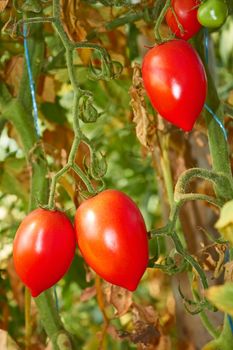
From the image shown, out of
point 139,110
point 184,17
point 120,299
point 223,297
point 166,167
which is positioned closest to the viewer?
point 223,297

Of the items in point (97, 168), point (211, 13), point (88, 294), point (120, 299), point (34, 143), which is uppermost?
point (211, 13)

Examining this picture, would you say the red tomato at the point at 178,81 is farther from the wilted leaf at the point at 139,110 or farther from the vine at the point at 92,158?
the wilted leaf at the point at 139,110

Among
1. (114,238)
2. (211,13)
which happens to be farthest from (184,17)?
(114,238)

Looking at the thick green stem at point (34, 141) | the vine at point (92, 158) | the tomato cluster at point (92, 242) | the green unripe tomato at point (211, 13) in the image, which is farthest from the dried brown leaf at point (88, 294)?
the green unripe tomato at point (211, 13)

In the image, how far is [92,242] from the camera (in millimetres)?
785

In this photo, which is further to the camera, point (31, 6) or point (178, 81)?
point (31, 6)

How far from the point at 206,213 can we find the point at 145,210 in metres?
0.47

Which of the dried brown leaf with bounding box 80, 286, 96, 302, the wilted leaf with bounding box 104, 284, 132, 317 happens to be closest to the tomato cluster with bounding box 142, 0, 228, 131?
the wilted leaf with bounding box 104, 284, 132, 317

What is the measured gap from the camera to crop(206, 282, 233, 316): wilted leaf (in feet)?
1.99

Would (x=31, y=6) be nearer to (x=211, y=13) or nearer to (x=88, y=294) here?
(x=211, y=13)

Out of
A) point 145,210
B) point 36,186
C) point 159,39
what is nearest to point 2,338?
point 36,186

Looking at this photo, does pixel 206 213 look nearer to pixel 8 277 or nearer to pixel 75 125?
pixel 8 277

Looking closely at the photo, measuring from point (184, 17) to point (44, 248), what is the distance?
30 cm

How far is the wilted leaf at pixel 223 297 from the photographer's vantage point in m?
0.61
